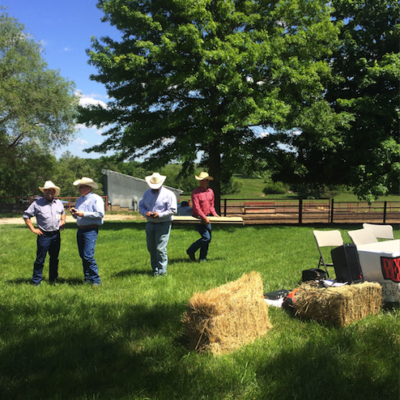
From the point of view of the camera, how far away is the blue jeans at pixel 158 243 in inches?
275

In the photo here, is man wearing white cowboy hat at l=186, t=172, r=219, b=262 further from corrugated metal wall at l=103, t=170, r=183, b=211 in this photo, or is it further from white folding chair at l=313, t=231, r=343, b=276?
corrugated metal wall at l=103, t=170, r=183, b=211

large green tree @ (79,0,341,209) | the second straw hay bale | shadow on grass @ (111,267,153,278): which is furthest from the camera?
large green tree @ (79,0,341,209)

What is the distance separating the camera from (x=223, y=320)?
3.72 m

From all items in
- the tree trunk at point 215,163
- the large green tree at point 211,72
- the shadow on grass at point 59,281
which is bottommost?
the shadow on grass at point 59,281

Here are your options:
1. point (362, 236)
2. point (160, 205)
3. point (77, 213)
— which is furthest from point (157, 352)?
point (362, 236)

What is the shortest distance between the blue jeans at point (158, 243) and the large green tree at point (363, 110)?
39.4 feet

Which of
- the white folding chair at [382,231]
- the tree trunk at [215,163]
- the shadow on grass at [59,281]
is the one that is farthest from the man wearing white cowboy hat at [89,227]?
the tree trunk at [215,163]

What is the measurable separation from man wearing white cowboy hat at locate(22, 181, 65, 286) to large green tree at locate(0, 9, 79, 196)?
2410 centimetres

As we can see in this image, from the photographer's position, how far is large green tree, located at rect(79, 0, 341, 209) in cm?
1545

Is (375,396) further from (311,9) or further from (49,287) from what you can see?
(311,9)

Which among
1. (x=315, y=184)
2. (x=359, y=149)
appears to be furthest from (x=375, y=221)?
(x=359, y=149)

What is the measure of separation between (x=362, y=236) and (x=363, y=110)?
1324 cm

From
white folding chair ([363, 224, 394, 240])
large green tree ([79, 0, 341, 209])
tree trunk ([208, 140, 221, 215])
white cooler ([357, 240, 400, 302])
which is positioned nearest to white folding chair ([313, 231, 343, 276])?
white folding chair ([363, 224, 394, 240])

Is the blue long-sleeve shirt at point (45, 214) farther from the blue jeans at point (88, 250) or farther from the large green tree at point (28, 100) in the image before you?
the large green tree at point (28, 100)
